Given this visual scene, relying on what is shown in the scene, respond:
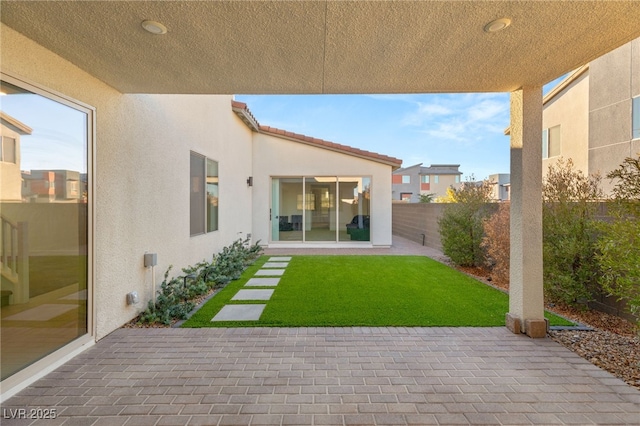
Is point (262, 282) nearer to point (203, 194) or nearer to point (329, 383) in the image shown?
point (203, 194)

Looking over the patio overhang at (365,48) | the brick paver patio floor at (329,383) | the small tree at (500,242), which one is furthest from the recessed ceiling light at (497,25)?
the small tree at (500,242)

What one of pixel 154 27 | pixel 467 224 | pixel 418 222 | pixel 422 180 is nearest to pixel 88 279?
pixel 154 27

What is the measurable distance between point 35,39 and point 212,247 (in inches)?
192

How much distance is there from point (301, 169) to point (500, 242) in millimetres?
6508

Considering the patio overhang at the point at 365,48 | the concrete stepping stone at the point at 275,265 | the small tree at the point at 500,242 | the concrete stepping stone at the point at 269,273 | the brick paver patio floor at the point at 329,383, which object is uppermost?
the patio overhang at the point at 365,48

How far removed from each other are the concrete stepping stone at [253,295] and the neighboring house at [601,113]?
31.7 ft

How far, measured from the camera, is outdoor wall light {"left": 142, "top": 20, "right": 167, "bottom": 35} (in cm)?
241

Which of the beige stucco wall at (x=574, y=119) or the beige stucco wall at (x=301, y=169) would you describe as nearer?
the beige stucco wall at (x=301, y=169)

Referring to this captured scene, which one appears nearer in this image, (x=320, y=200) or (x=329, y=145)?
(x=329, y=145)

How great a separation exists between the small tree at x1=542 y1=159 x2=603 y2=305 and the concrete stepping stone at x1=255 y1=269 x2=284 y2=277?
192 inches

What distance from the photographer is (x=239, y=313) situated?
441cm

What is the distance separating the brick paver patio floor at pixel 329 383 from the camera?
7.59 feet

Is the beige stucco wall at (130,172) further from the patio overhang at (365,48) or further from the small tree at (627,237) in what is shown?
the small tree at (627,237)

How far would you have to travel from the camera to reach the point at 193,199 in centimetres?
606
